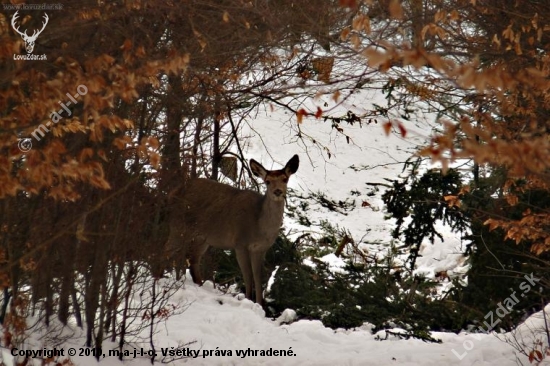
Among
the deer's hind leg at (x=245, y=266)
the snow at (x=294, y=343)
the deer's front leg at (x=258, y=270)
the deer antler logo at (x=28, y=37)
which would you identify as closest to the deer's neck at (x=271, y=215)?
the deer's front leg at (x=258, y=270)

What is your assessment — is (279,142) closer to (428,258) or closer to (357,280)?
(428,258)

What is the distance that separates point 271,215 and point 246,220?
0.50 metres

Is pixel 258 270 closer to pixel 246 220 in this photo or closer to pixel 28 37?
pixel 246 220

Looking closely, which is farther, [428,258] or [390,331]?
[428,258]

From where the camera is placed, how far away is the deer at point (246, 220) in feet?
43.8

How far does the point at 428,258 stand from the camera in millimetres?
16875

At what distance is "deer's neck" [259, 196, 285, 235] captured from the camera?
45.0ft

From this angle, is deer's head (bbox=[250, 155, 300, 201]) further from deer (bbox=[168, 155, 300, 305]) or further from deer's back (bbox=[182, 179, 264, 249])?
deer's back (bbox=[182, 179, 264, 249])

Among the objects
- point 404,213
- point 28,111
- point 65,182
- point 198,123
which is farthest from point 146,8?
point 404,213

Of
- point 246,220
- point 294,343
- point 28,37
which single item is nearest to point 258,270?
point 246,220

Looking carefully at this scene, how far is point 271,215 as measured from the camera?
13.7 metres

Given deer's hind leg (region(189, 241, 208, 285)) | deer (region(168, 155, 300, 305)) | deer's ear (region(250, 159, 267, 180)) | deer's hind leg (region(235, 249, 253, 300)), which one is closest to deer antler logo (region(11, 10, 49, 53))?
deer (region(168, 155, 300, 305))

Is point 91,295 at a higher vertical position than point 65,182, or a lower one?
lower

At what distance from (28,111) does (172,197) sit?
13.7ft
